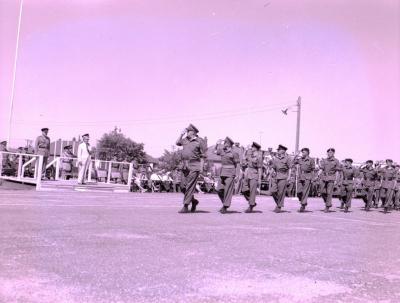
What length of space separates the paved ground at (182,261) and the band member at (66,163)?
11171 mm

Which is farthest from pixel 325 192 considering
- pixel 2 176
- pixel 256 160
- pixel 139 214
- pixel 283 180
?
pixel 2 176

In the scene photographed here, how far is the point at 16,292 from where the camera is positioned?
15.3 ft

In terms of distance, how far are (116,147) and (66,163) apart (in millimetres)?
77580

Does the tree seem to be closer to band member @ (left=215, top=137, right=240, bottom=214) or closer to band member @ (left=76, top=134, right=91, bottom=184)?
band member @ (left=76, top=134, right=91, bottom=184)

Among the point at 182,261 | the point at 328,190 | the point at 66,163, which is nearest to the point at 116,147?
the point at 66,163

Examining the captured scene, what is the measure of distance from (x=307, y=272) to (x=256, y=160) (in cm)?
832

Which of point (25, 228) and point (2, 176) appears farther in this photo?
point (2, 176)

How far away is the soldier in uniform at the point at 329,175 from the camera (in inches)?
674

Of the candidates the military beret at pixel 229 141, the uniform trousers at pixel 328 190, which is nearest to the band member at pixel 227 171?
the military beret at pixel 229 141

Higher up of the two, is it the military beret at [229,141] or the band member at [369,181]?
the military beret at [229,141]

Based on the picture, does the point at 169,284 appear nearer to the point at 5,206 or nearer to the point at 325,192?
the point at 5,206

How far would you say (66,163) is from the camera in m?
22.6

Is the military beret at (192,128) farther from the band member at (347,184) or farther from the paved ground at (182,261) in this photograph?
the band member at (347,184)

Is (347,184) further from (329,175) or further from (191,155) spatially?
(191,155)
